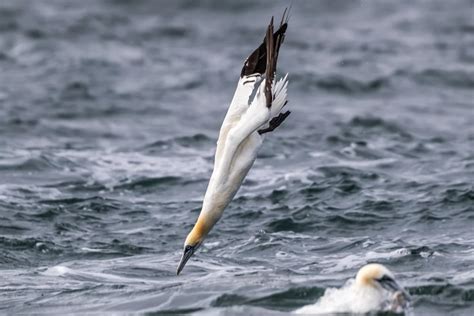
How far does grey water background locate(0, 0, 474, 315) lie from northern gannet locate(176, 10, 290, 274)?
0.65 m

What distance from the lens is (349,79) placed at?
24422 mm

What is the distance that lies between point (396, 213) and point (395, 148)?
4.39 m

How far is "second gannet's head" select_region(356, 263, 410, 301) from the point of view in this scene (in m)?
9.27

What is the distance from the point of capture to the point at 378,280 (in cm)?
928

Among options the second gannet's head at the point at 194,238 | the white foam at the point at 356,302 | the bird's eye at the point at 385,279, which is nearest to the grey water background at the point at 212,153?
the second gannet's head at the point at 194,238

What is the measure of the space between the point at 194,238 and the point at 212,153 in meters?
7.03

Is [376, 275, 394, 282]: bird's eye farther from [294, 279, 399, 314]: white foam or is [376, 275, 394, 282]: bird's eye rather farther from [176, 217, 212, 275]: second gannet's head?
[176, 217, 212, 275]: second gannet's head

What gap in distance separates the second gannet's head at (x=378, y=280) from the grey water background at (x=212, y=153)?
69cm

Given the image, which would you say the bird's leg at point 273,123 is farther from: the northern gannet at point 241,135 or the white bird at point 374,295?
the white bird at point 374,295

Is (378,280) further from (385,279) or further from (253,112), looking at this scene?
(253,112)

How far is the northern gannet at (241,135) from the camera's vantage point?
11070 mm

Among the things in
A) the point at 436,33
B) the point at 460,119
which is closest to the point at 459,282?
the point at 460,119

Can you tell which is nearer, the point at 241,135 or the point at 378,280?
the point at 378,280

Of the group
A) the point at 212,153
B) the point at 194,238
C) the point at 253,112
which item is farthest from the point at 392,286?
the point at 212,153
